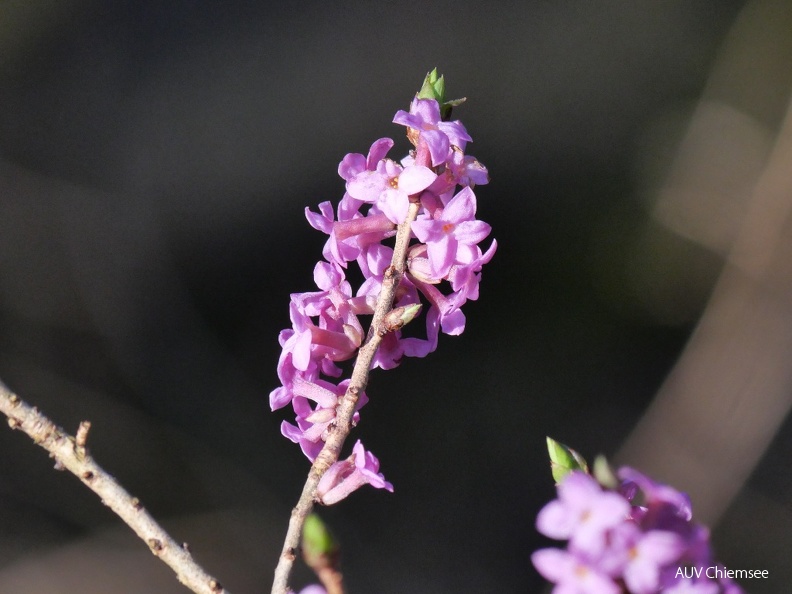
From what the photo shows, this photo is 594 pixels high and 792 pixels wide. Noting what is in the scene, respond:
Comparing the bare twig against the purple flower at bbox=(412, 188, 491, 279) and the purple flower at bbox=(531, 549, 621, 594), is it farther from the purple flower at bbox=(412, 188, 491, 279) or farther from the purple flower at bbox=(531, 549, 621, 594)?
the purple flower at bbox=(531, 549, 621, 594)

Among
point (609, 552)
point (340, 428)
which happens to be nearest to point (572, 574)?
point (609, 552)

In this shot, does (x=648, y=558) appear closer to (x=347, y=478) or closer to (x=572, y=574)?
(x=572, y=574)

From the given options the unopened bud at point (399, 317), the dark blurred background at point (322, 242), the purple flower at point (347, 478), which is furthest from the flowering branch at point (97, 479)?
the dark blurred background at point (322, 242)

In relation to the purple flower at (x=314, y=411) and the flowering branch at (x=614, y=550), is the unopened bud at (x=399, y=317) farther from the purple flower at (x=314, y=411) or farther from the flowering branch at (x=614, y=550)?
the flowering branch at (x=614, y=550)

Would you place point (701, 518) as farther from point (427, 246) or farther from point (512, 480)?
point (427, 246)

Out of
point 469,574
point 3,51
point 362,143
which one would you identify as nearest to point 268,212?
point 362,143
